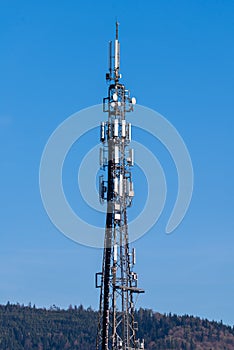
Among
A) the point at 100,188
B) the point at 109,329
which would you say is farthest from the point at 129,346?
the point at 100,188

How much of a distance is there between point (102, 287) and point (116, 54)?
47.8ft

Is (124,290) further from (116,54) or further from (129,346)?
(116,54)

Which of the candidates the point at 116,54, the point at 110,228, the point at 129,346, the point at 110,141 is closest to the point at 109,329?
the point at 129,346

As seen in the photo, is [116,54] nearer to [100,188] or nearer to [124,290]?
[100,188]

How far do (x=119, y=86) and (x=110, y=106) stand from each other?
149 centimetres

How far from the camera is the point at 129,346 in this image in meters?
59.8

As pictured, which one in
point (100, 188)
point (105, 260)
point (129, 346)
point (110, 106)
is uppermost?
point (110, 106)

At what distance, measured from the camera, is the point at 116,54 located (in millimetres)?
61750

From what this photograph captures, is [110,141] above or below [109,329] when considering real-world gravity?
above

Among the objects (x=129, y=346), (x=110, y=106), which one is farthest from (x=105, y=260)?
(x=110, y=106)

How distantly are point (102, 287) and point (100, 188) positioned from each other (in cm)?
605

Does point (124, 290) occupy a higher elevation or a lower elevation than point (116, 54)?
lower

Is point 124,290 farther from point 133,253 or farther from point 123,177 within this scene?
point 123,177

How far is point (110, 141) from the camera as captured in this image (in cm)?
6072
